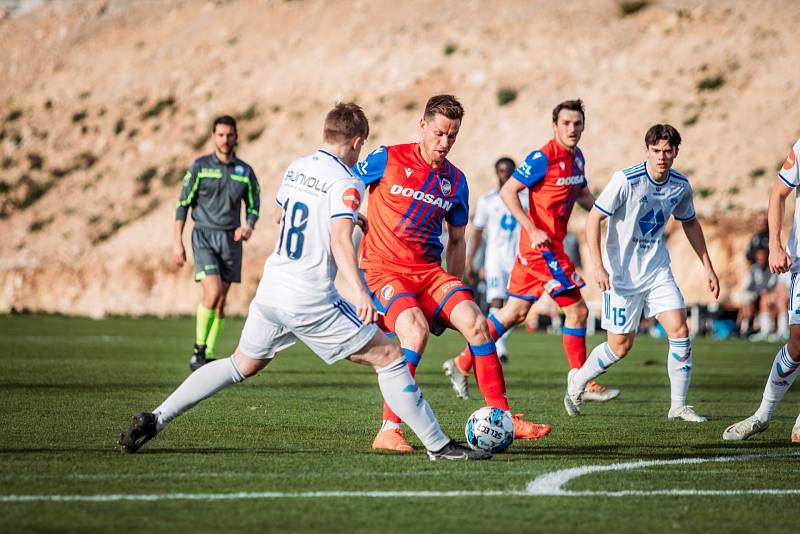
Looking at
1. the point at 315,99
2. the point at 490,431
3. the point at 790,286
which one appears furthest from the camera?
the point at 315,99

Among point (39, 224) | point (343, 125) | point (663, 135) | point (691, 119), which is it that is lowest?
point (663, 135)

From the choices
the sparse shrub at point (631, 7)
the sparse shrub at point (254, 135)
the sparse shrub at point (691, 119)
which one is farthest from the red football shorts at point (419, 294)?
the sparse shrub at point (631, 7)

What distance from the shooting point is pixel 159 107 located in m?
56.4

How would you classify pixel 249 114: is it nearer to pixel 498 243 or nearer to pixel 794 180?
pixel 498 243

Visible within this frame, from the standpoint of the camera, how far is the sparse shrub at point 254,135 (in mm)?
51688

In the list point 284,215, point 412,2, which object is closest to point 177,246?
point 284,215

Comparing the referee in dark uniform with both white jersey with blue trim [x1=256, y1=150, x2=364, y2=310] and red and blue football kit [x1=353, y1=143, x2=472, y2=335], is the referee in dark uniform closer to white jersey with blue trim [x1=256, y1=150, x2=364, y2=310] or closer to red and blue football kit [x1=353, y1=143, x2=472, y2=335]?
red and blue football kit [x1=353, y1=143, x2=472, y2=335]

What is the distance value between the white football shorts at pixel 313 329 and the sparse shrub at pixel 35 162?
5215 centimetres

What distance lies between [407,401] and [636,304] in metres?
3.39

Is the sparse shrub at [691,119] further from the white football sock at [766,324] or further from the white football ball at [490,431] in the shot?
the white football ball at [490,431]

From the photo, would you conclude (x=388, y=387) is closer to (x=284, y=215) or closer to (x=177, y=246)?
(x=284, y=215)

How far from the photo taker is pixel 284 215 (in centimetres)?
641

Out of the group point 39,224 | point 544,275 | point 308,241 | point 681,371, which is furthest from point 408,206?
point 39,224

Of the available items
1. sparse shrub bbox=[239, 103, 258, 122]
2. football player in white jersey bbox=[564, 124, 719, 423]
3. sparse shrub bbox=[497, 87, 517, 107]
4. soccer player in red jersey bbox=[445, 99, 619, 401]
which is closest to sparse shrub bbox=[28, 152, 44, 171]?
sparse shrub bbox=[239, 103, 258, 122]
